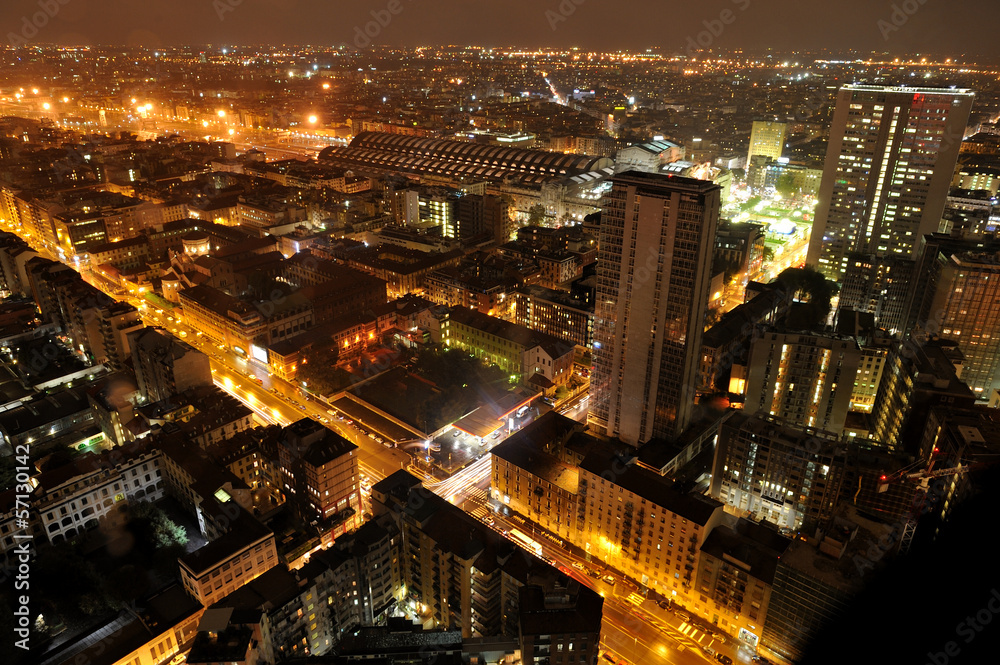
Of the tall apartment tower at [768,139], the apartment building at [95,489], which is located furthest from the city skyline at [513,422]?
the tall apartment tower at [768,139]

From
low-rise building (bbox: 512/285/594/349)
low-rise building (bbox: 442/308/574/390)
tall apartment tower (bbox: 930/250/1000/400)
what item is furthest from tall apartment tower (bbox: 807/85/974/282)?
low-rise building (bbox: 442/308/574/390)

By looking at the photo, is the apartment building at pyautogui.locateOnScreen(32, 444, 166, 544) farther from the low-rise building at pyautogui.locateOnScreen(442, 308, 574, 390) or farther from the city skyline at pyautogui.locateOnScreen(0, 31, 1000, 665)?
the low-rise building at pyautogui.locateOnScreen(442, 308, 574, 390)

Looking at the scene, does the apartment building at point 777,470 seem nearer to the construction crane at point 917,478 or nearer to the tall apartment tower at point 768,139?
the construction crane at point 917,478

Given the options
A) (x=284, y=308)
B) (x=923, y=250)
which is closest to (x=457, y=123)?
(x=284, y=308)

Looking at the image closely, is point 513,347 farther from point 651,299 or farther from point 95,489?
point 95,489

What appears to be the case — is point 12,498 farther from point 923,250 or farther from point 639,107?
point 639,107

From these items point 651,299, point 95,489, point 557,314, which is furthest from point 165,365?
point 651,299
